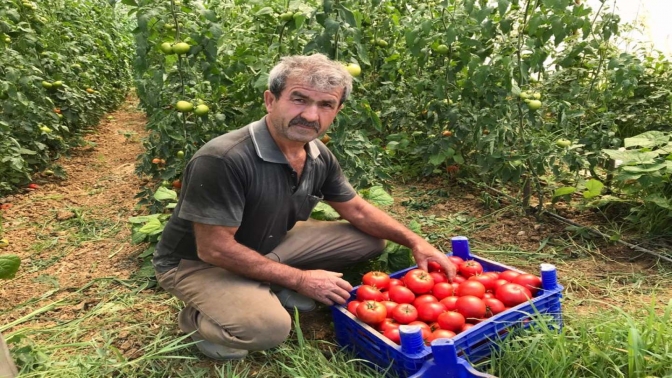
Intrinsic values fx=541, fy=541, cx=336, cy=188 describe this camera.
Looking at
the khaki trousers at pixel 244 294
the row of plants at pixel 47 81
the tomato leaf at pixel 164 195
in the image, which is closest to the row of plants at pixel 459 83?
the tomato leaf at pixel 164 195

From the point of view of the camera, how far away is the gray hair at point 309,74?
2043mm

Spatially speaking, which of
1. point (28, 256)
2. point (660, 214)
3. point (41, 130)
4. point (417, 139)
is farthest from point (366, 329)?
point (41, 130)

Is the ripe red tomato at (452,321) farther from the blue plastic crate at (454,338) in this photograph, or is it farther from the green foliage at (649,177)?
the green foliage at (649,177)

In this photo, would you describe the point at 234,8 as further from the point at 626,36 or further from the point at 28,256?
the point at 626,36

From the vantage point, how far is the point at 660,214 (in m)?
3.05

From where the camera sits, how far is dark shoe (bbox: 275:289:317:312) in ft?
7.93

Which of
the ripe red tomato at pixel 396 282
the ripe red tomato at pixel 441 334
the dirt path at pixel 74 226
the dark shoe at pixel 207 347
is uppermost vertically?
the ripe red tomato at pixel 441 334

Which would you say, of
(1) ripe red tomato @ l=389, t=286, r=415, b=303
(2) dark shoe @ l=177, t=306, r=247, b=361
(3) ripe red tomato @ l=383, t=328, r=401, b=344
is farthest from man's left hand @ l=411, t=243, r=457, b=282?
(2) dark shoe @ l=177, t=306, r=247, b=361

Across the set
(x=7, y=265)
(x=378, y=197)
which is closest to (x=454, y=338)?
(x=378, y=197)

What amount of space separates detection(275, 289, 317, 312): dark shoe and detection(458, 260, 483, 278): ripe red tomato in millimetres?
690

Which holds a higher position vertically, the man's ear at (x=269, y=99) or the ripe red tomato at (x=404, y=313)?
the man's ear at (x=269, y=99)

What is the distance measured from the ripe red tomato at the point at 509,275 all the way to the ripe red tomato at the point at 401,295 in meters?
0.40

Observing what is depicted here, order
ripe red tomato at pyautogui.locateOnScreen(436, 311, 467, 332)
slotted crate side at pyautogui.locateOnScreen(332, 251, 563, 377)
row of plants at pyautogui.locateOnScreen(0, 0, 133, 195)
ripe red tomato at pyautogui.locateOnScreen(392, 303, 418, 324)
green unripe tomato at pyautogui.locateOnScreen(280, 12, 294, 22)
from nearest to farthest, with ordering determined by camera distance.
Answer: slotted crate side at pyautogui.locateOnScreen(332, 251, 563, 377), ripe red tomato at pyautogui.locateOnScreen(436, 311, 467, 332), ripe red tomato at pyautogui.locateOnScreen(392, 303, 418, 324), green unripe tomato at pyautogui.locateOnScreen(280, 12, 294, 22), row of plants at pyautogui.locateOnScreen(0, 0, 133, 195)

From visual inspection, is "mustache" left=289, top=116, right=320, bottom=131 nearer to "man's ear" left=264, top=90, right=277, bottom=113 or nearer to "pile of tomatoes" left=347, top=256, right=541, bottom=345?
"man's ear" left=264, top=90, right=277, bottom=113
